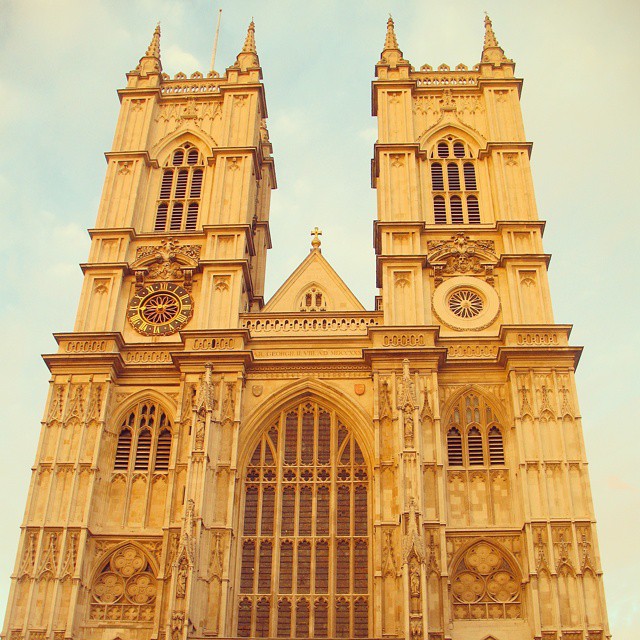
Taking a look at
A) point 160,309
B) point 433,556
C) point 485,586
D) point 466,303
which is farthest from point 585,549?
point 160,309

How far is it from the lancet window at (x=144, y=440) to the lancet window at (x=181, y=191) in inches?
283

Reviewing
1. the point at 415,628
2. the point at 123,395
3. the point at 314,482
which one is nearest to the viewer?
the point at 415,628

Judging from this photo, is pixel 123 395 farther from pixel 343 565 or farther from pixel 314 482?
pixel 343 565

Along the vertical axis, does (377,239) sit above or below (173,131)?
below

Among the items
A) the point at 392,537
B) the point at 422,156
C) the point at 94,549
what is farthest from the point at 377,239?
the point at 94,549

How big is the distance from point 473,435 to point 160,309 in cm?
1063

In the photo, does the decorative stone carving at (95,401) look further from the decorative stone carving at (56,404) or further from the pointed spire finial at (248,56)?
the pointed spire finial at (248,56)

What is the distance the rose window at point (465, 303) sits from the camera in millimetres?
28797

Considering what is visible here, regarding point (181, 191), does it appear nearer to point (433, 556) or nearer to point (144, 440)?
point (144, 440)

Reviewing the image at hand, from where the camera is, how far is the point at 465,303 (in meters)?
29.0

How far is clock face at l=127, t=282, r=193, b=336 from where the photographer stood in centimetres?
2898

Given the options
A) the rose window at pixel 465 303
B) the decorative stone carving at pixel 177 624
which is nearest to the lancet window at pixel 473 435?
the rose window at pixel 465 303

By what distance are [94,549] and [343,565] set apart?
6728 mm

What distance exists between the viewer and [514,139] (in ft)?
108
